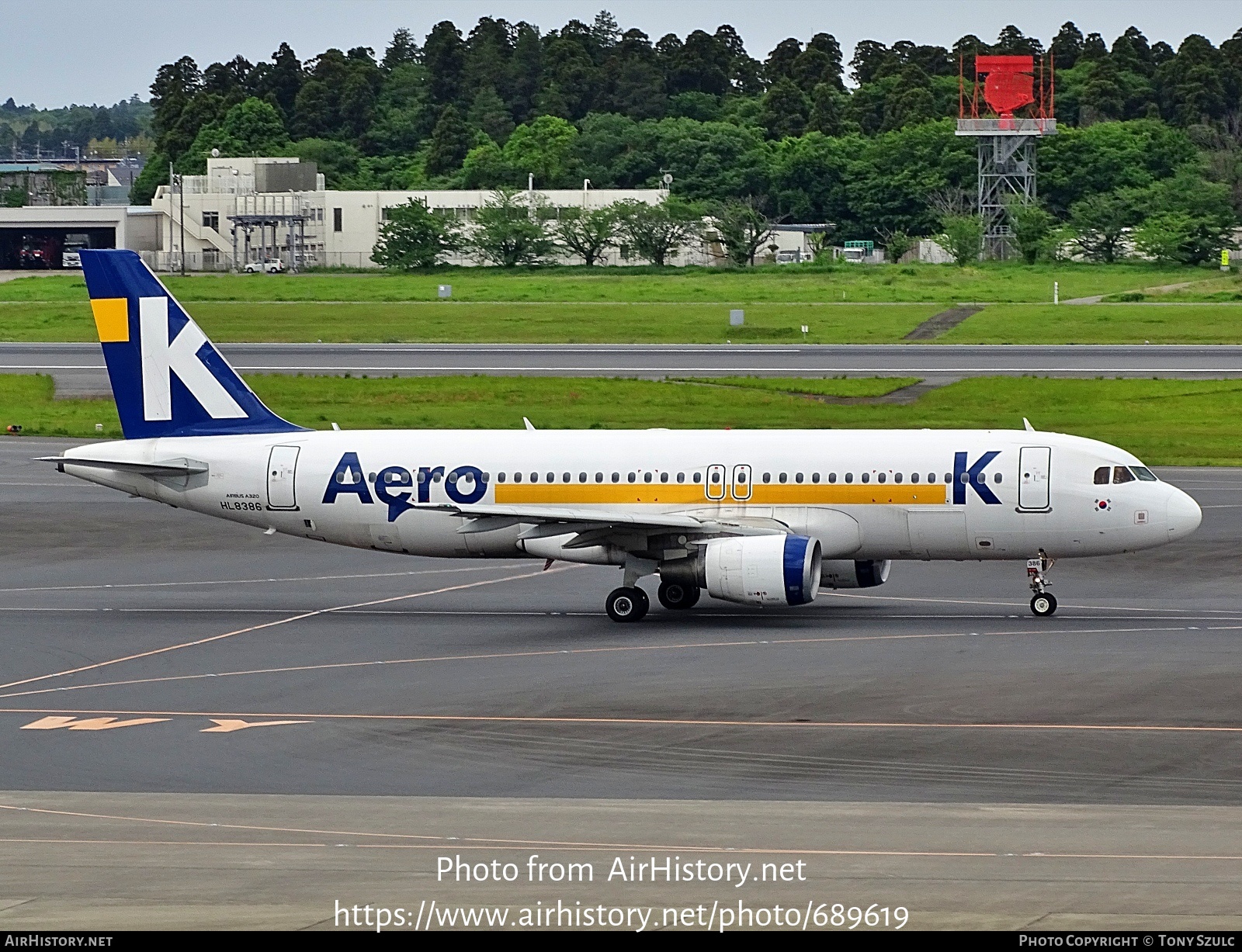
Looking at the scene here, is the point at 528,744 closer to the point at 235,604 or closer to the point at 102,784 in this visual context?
the point at 102,784

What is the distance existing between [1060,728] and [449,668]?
1189 centimetres

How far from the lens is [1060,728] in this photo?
28.1m

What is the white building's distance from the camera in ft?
606

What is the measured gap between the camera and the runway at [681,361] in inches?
3408

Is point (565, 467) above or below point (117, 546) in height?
above

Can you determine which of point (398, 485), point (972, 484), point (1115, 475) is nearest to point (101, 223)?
point (398, 485)

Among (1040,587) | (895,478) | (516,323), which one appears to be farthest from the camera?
(516,323)

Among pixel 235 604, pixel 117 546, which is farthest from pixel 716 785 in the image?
pixel 117 546

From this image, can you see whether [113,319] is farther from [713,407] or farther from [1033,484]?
[713,407]

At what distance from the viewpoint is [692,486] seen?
4022 centimetres

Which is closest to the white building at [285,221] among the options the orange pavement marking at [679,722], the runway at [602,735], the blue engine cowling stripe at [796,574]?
the runway at [602,735]

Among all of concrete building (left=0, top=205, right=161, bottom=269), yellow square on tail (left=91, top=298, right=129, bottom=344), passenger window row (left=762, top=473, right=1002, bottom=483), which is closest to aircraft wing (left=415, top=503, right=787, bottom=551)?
passenger window row (left=762, top=473, right=1002, bottom=483)

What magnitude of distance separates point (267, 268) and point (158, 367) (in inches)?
5478

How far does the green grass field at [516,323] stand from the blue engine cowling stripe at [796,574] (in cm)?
6625
